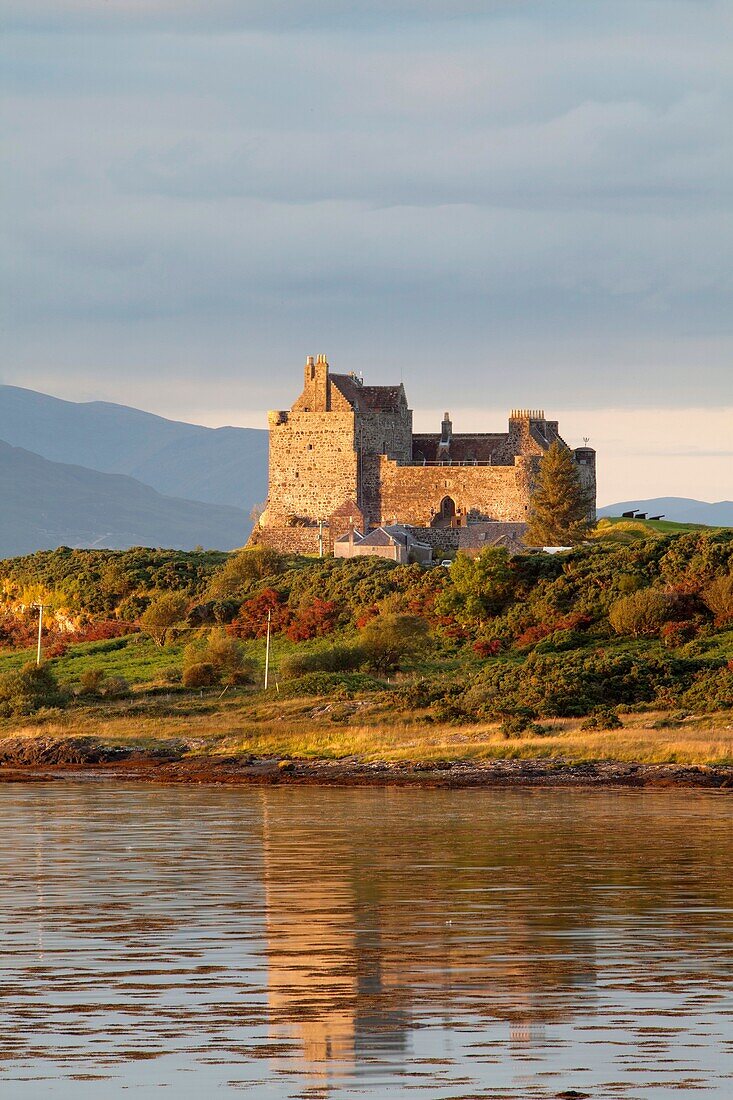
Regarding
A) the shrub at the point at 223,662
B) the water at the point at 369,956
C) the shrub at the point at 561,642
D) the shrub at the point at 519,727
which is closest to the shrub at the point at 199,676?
the shrub at the point at 223,662

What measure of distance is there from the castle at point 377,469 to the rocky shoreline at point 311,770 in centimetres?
6268

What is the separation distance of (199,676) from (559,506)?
4635 cm

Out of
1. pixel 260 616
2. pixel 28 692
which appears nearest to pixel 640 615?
Result: pixel 260 616

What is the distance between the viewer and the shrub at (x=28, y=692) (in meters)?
68.7

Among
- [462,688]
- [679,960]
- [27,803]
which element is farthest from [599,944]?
[462,688]

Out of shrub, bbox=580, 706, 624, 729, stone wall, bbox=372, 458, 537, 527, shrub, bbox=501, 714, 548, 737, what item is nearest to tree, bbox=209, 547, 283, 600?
stone wall, bbox=372, 458, 537, 527

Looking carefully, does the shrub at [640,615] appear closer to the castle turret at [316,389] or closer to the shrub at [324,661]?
the shrub at [324,661]

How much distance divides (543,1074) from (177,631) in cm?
7416

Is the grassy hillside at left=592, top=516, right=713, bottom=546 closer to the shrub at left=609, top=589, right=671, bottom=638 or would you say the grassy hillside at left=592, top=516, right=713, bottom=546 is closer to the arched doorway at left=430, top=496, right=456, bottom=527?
the arched doorway at left=430, top=496, right=456, bottom=527

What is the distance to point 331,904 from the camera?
1002 inches

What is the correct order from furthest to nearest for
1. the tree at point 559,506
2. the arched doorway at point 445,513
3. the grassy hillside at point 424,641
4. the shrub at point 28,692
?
the arched doorway at point 445,513 < the tree at point 559,506 < the shrub at point 28,692 < the grassy hillside at point 424,641

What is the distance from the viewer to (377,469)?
12712cm

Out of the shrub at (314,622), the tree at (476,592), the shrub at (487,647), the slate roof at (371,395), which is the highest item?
A: the slate roof at (371,395)

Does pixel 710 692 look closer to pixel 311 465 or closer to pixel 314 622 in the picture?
pixel 314 622
